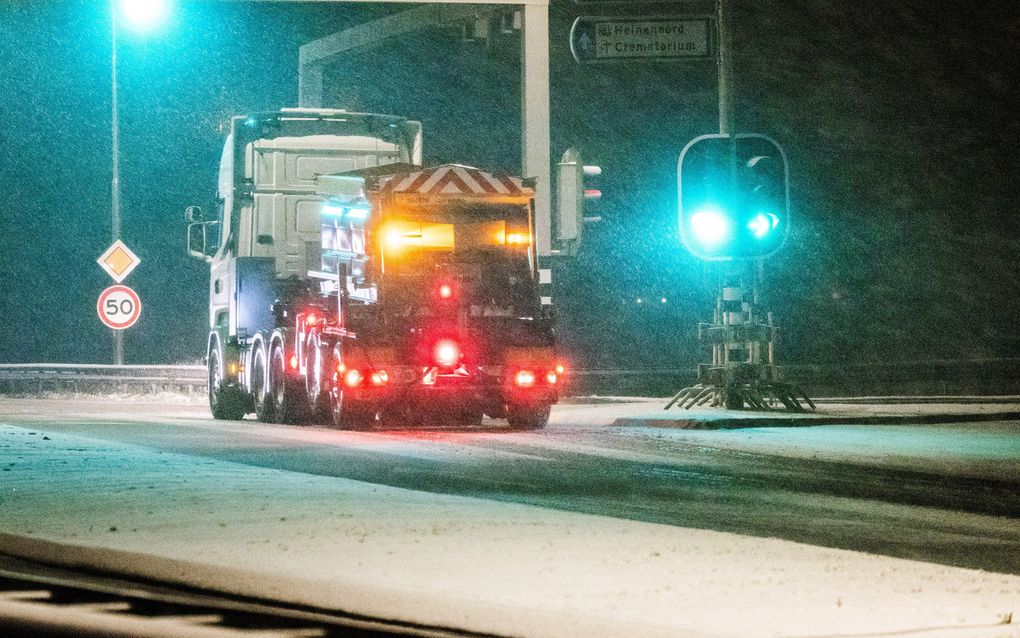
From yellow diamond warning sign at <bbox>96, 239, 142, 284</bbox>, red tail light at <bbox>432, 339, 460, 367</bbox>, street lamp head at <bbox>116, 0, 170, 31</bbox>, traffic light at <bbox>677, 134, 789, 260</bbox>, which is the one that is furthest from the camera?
yellow diamond warning sign at <bbox>96, 239, 142, 284</bbox>

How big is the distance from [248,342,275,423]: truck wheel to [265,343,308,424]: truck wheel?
0.07 meters

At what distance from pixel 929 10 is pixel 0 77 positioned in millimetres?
24230

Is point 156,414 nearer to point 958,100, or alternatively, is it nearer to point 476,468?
point 476,468

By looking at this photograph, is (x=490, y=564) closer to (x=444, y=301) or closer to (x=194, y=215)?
(x=444, y=301)

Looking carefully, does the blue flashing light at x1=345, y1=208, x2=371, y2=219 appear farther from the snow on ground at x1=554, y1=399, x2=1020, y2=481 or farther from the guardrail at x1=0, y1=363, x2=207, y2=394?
the guardrail at x1=0, y1=363, x2=207, y2=394

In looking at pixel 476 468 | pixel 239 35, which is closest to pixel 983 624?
pixel 476 468

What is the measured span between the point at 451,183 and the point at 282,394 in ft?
14.0

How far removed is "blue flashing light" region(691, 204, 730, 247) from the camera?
2027 cm

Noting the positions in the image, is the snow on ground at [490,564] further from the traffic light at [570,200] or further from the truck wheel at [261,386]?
the truck wheel at [261,386]

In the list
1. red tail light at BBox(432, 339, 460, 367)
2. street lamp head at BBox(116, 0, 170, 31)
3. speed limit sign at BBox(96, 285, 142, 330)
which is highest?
street lamp head at BBox(116, 0, 170, 31)

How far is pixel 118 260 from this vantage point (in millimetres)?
31422

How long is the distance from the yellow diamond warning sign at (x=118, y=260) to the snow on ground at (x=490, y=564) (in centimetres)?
1960

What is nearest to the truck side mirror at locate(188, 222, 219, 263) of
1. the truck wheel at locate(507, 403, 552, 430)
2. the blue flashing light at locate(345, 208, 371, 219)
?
the blue flashing light at locate(345, 208, 371, 219)

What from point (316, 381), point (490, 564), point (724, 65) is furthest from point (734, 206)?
point (490, 564)
